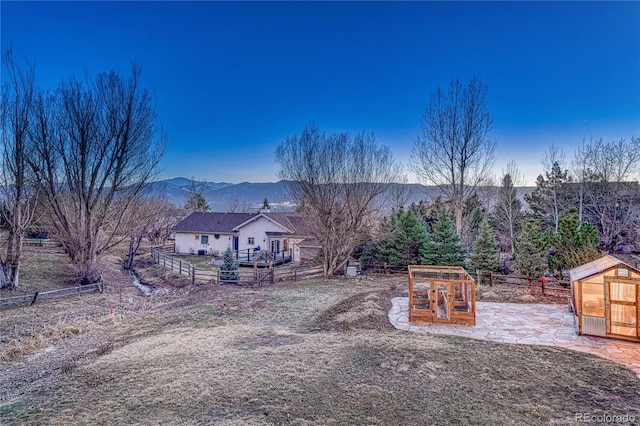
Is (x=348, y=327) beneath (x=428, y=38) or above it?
beneath

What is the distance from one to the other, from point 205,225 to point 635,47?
1189 inches

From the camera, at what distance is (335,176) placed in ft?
56.6

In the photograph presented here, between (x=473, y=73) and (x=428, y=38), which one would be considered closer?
(x=428, y=38)

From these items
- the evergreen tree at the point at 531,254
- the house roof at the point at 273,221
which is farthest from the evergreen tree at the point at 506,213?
the house roof at the point at 273,221

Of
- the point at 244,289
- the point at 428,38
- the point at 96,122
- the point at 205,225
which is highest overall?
the point at 428,38

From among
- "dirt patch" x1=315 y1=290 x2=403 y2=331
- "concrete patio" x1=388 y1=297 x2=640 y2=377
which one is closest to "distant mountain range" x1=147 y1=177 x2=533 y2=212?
"dirt patch" x1=315 y1=290 x2=403 y2=331

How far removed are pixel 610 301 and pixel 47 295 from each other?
18.6 m

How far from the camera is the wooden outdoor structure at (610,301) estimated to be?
7.58 m

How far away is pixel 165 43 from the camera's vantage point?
14828mm

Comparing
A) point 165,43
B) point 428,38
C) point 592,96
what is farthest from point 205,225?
point 592,96

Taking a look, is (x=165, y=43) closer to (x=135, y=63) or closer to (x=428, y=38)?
(x=135, y=63)

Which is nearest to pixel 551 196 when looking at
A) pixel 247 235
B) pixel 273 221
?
pixel 273 221

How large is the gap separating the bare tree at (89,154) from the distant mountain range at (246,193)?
2.36m

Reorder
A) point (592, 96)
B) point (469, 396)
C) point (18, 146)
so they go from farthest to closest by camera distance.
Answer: point (592, 96), point (18, 146), point (469, 396)
